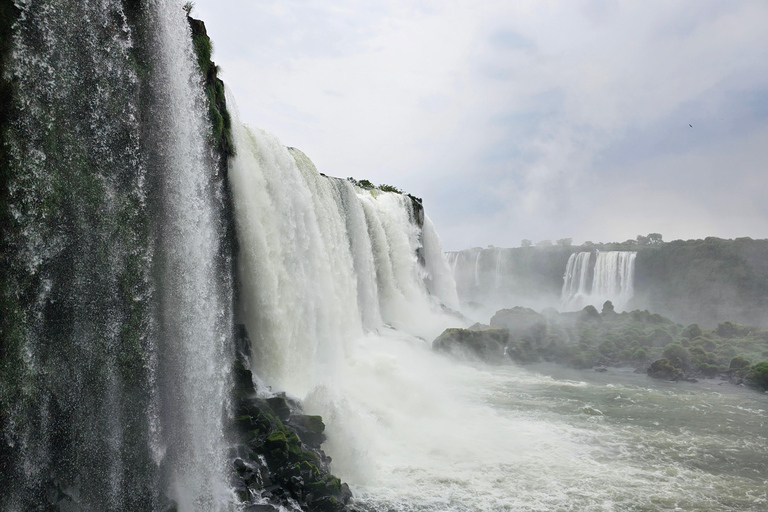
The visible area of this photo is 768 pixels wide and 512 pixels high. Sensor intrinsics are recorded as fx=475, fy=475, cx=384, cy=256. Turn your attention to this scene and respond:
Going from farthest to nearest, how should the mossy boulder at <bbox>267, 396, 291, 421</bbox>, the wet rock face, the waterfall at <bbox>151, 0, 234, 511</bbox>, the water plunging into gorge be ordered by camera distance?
the mossy boulder at <bbox>267, 396, 291, 421</bbox> < the wet rock face < the waterfall at <bbox>151, 0, 234, 511</bbox> < the water plunging into gorge

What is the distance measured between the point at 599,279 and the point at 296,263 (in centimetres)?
3080

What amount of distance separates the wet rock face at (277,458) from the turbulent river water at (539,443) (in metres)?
0.72

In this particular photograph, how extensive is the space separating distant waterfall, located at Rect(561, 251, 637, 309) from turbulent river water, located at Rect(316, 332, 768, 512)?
785 inches

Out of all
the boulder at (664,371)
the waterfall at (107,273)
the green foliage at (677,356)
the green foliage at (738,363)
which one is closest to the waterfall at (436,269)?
the green foliage at (677,356)

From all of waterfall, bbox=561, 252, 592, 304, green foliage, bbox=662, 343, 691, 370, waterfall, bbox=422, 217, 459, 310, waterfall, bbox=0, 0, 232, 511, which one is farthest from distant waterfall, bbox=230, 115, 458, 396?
waterfall, bbox=561, 252, 592, 304

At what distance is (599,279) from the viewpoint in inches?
1436

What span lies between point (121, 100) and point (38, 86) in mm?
1315

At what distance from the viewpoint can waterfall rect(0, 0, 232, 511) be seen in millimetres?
4746

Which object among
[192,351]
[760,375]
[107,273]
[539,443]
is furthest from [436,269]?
[107,273]

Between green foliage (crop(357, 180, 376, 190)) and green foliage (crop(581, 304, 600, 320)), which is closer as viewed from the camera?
green foliage (crop(357, 180, 376, 190))

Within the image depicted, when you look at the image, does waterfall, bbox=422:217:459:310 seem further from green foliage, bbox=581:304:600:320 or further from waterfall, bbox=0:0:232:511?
waterfall, bbox=0:0:232:511

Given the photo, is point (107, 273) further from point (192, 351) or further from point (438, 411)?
point (438, 411)

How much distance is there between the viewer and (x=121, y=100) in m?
6.17

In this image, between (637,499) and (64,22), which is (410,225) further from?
(64,22)
